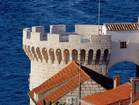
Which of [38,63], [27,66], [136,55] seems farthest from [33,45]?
[27,66]

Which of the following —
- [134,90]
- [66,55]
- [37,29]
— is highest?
[37,29]

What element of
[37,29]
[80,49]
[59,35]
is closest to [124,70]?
[37,29]

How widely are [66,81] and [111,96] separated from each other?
22.0ft

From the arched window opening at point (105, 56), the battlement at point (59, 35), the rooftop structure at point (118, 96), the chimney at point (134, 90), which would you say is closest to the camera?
the chimney at point (134, 90)

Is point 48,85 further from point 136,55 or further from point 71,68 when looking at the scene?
point 136,55

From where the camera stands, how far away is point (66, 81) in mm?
81188

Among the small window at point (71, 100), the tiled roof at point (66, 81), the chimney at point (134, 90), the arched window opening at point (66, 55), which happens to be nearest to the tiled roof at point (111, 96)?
the small window at point (71, 100)

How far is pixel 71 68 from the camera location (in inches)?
3231

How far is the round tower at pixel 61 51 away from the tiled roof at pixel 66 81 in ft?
5.49

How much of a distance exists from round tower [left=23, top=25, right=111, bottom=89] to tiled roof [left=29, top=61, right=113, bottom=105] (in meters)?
1.67

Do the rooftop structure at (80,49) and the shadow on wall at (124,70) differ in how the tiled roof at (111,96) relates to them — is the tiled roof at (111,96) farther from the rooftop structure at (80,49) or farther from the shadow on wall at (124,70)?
the shadow on wall at (124,70)

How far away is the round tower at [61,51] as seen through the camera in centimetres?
8406

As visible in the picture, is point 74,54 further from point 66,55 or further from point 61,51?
point 61,51

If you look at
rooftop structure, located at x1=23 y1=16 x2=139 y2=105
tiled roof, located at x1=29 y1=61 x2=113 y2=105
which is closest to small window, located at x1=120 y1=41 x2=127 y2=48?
rooftop structure, located at x1=23 y1=16 x2=139 y2=105
